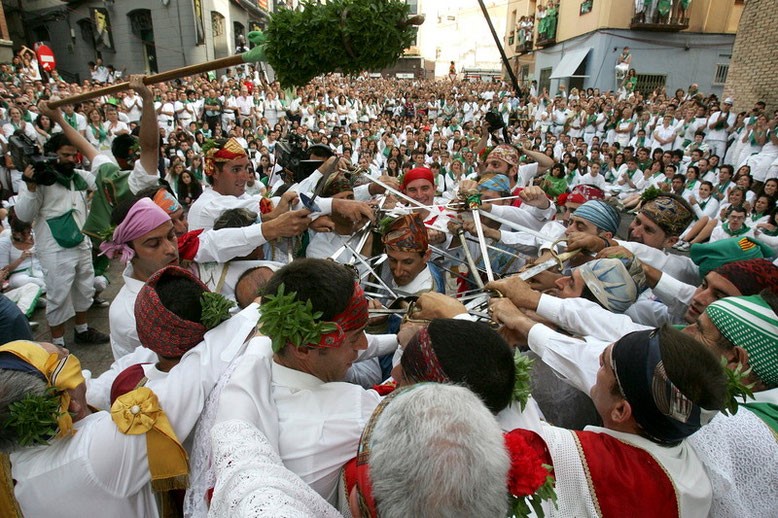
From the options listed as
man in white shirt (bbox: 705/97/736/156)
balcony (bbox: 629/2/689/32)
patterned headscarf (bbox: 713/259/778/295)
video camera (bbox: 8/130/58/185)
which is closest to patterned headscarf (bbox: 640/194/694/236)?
patterned headscarf (bbox: 713/259/778/295)

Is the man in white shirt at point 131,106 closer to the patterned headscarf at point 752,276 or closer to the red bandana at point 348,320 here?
the red bandana at point 348,320

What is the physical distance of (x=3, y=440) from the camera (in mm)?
1660

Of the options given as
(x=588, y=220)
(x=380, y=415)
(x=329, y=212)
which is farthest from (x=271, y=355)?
(x=588, y=220)

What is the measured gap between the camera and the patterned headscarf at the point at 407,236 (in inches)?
129

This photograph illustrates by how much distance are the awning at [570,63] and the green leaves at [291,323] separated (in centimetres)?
2709

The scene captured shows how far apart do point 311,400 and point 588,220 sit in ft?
9.03

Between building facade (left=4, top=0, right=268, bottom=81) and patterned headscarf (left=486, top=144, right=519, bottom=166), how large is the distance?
78.7ft

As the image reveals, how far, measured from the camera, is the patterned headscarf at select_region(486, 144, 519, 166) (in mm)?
5453

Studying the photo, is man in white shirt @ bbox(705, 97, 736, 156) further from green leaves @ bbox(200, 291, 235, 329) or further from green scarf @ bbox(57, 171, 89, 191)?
green leaves @ bbox(200, 291, 235, 329)

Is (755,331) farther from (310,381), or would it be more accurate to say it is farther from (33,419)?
(33,419)

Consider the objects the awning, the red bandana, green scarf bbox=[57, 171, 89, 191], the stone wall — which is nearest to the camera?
the red bandana

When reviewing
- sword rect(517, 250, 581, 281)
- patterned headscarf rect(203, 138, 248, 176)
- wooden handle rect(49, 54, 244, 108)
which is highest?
wooden handle rect(49, 54, 244, 108)

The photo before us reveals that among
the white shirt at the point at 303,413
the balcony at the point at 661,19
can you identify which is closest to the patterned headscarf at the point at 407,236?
the white shirt at the point at 303,413

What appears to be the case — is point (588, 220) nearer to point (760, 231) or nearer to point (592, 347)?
point (592, 347)
